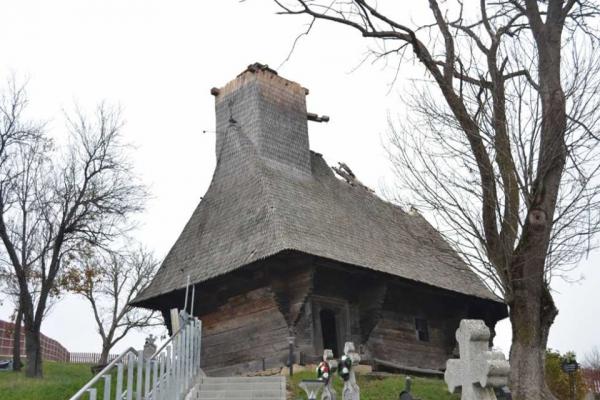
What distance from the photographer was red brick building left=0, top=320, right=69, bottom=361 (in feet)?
91.8

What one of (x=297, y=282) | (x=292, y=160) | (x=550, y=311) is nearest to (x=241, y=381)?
(x=297, y=282)

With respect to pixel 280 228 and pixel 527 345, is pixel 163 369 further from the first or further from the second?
pixel 280 228

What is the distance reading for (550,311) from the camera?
969 centimetres

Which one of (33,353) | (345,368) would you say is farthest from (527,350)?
(33,353)

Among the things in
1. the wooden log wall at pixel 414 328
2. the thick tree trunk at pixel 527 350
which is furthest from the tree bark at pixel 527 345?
the wooden log wall at pixel 414 328

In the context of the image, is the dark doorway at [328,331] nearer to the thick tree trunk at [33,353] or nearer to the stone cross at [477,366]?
Answer: the thick tree trunk at [33,353]

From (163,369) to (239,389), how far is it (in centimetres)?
270

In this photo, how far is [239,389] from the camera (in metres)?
11.7

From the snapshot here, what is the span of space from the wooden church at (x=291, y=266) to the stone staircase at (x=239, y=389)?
7.63 ft

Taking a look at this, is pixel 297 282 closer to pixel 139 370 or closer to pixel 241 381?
pixel 241 381

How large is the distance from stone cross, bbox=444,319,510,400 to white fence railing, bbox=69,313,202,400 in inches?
137

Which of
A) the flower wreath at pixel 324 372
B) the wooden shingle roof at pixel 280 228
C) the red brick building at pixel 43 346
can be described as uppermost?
the wooden shingle roof at pixel 280 228

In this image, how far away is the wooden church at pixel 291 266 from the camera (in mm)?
14719

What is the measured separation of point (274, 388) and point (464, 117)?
5539mm
